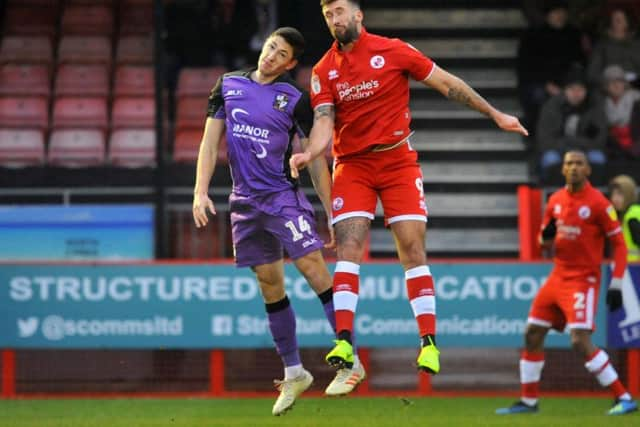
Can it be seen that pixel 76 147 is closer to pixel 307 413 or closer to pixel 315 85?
pixel 307 413

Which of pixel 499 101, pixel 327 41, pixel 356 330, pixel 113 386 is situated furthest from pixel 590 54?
pixel 113 386

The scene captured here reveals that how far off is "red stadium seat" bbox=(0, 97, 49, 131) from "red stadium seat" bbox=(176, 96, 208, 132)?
Result: 1.39 metres

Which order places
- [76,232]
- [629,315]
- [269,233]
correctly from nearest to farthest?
[269,233] → [629,315] → [76,232]

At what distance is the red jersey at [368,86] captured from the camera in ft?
34.2

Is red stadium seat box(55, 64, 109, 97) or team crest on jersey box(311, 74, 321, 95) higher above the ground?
red stadium seat box(55, 64, 109, 97)

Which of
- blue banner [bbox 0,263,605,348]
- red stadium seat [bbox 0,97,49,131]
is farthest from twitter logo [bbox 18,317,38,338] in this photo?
red stadium seat [bbox 0,97,49,131]

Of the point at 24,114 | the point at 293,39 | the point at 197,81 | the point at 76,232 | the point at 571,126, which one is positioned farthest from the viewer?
the point at 197,81

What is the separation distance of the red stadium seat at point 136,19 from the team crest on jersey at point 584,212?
6873 millimetres

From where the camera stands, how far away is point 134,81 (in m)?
18.4

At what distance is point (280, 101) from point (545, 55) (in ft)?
27.4

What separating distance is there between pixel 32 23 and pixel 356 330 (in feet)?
20.5

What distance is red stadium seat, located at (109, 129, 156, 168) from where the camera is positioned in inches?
684

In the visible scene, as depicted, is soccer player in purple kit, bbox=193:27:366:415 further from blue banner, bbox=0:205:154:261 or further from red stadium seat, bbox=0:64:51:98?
red stadium seat, bbox=0:64:51:98

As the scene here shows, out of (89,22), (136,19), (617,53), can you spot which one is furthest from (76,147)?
(617,53)
